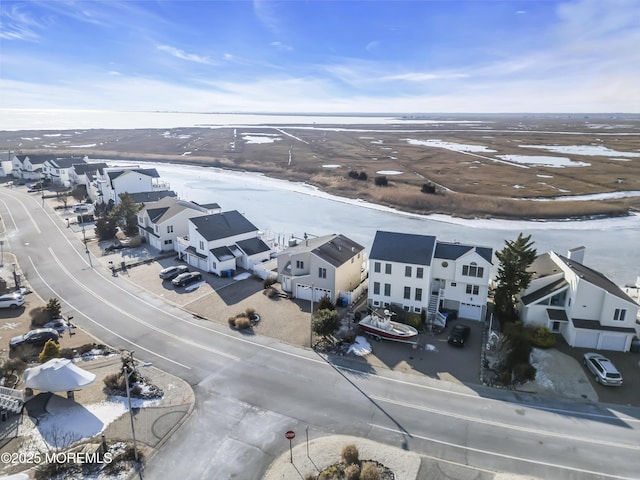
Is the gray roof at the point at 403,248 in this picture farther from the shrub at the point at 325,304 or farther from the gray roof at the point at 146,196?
the gray roof at the point at 146,196

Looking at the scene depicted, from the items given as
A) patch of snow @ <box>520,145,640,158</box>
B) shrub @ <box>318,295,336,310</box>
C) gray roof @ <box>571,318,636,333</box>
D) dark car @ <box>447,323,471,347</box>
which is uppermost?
patch of snow @ <box>520,145,640,158</box>

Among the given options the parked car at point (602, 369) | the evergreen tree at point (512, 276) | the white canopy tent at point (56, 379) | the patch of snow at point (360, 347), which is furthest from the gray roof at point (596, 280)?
the white canopy tent at point (56, 379)

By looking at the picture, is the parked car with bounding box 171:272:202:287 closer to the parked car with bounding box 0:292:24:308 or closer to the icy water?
the parked car with bounding box 0:292:24:308

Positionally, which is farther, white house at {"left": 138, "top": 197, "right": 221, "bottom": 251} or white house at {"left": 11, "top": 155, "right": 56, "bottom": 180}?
white house at {"left": 11, "top": 155, "right": 56, "bottom": 180}

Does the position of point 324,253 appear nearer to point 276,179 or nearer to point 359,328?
point 359,328

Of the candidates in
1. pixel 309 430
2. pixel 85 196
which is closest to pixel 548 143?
pixel 85 196

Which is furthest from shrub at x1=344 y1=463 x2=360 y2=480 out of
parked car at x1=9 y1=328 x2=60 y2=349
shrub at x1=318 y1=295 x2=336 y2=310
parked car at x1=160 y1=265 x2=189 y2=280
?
parked car at x1=160 y1=265 x2=189 y2=280
